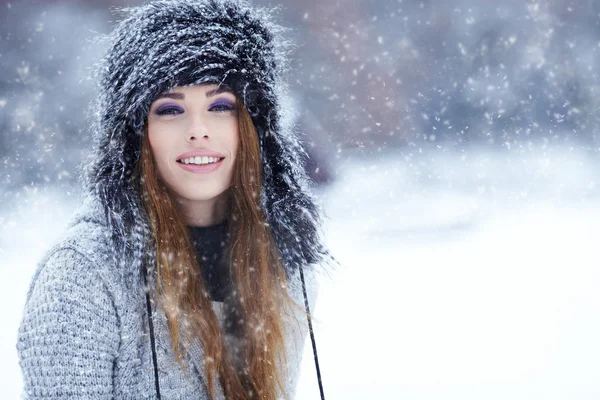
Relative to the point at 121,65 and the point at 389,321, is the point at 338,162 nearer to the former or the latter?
the point at 389,321

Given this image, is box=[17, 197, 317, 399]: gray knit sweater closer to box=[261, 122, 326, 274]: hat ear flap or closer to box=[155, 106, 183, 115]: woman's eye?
box=[155, 106, 183, 115]: woman's eye

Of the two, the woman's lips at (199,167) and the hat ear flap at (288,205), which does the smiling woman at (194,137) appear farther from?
the hat ear flap at (288,205)

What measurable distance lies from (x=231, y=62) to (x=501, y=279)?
5.09 meters

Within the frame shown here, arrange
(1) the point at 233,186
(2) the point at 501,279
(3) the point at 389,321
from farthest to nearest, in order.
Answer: (2) the point at 501,279, (3) the point at 389,321, (1) the point at 233,186

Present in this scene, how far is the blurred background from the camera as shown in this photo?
12.0 ft

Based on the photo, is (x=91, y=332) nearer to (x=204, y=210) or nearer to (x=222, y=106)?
(x=204, y=210)

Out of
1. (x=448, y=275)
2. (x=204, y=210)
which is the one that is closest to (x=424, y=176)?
(x=448, y=275)

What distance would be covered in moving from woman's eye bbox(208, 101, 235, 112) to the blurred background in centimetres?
221

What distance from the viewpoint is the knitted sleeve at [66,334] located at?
37.2 inches

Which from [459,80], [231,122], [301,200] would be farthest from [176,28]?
[459,80]

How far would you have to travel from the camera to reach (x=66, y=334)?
951 millimetres

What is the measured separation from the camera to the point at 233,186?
52.2 inches

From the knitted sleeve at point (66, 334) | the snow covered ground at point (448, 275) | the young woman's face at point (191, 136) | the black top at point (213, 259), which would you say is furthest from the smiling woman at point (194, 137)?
the snow covered ground at point (448, 275)

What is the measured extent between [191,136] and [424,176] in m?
6.73
